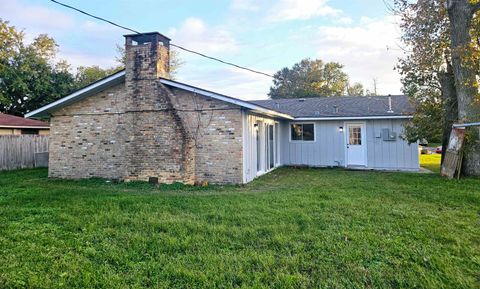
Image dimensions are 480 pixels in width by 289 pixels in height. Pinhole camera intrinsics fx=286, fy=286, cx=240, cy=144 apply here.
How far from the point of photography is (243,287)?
9.06 ft

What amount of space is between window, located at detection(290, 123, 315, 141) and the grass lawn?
6660 mm

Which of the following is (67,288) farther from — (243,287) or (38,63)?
(38,63)

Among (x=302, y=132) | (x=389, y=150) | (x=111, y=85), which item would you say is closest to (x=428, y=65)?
(x=389, y=150)

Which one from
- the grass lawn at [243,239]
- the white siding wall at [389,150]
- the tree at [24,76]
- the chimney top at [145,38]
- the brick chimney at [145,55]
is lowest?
the grass lawn at [243,239]

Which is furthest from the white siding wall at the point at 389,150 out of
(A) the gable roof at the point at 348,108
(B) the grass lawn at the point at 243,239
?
(B) the grass lawn at the point at 243,239

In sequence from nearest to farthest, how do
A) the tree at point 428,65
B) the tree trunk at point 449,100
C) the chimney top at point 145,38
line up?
the chimney top at point 145,38 < the tree at point 428,65 < the tree trunk at point 449,100

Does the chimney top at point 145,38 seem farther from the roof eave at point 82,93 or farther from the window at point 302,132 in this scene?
the window at point 302,132

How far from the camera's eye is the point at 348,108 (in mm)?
13820

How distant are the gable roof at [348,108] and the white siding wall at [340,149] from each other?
47 cm

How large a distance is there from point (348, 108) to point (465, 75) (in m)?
5.02

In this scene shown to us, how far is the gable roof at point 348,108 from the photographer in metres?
12.3

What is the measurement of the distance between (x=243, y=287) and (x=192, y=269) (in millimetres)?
693

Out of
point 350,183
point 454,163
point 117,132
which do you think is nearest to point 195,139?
point 117,132

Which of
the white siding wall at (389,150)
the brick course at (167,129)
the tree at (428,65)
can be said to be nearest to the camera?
the brick course at (167,129)
